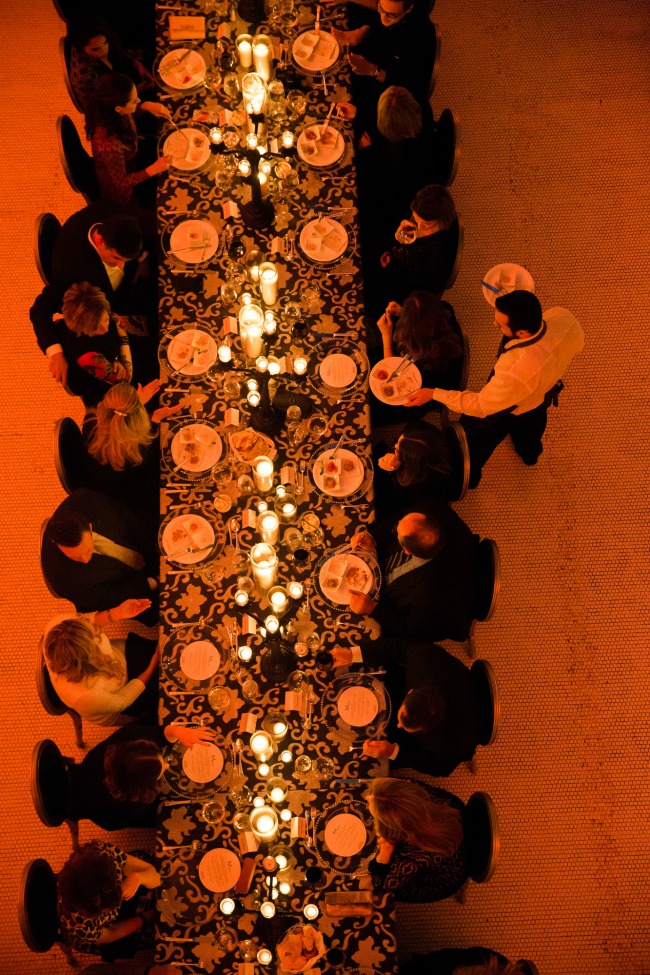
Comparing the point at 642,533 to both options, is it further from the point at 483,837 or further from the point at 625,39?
the point at 625,39

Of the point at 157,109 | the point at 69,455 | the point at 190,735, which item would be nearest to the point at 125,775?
the point at 190,735

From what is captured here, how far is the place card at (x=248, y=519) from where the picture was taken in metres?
3.49

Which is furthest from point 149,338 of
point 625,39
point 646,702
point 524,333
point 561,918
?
point 625,39

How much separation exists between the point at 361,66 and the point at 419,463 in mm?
2506

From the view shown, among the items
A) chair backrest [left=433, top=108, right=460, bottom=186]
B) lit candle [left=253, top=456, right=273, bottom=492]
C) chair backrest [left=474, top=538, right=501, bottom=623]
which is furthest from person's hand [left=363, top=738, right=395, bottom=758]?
chair backrest [left=433, top=108, right=460, bottom=186]

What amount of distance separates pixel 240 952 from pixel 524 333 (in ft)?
9.88

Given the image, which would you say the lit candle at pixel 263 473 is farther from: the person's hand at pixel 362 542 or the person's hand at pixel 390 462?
the person's hand at pixel 390 462

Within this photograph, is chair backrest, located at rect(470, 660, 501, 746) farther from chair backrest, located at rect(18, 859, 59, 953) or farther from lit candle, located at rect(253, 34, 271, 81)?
lit candle, located at rect(253, 34, 271, 81)

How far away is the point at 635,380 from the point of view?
16.1 feet

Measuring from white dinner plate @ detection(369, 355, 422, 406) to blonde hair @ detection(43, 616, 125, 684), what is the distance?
1.80 m

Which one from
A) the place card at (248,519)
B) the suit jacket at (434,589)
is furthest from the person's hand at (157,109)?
the suit jacket at (434,589)

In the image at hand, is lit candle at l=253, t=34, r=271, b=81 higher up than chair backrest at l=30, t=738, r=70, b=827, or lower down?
higher up

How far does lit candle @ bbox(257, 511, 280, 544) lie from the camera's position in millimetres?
3367

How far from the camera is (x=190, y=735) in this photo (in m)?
3.17
